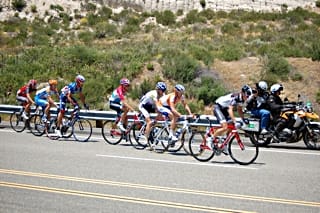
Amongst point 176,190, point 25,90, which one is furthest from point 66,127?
point 176,190

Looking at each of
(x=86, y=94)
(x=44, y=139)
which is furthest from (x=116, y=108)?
(x=86, y=94)

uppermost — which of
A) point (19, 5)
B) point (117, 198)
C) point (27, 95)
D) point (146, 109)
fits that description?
point (19, 5)

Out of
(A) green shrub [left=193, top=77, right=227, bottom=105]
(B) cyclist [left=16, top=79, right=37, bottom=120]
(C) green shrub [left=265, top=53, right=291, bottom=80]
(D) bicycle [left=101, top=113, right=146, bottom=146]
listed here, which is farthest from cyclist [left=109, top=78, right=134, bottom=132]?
(C) green shrub [left=265, top=53, right=291, bottom=80]

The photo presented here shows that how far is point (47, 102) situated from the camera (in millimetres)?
16812

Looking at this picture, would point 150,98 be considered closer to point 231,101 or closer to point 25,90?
point 231,101

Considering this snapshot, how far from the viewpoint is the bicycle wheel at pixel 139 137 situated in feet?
47.4

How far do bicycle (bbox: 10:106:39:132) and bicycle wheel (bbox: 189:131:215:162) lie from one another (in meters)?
7.11

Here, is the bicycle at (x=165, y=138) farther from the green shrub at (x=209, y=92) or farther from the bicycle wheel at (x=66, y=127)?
the green shrub at (x=209, y=92)

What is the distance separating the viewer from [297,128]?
48.1ft

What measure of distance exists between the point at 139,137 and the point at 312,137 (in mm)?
4968

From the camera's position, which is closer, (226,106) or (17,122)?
(226,106)

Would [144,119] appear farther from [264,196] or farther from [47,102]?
[264,196]

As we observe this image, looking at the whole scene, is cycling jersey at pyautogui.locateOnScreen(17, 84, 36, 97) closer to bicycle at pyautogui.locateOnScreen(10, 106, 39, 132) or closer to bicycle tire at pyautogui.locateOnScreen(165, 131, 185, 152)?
bicycle at pyautogui.locateOnScreen(10, 106, 39, 132)

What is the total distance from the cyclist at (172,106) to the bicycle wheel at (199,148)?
0.81 m
